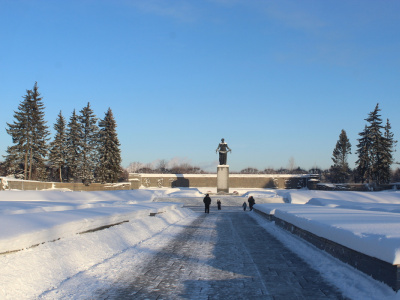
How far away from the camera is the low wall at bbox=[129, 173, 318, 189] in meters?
79.9

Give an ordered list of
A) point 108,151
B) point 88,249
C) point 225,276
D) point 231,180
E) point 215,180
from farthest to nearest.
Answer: point 231,180 → point 215,180 → point 108,151 → point 88,249 → point 225,276

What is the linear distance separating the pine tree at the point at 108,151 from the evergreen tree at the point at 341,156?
145ft

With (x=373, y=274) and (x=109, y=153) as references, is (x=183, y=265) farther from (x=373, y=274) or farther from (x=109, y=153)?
(x=109, y=153)

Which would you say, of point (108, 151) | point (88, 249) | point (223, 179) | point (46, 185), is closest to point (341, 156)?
point (223, 179)

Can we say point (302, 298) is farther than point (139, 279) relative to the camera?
No

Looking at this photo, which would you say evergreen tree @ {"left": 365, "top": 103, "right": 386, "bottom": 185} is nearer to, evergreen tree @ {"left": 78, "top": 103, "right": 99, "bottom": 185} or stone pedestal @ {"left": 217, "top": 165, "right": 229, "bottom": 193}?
stone pedestal @ {"left": 217, "top": 165, "right": 229, "bottom": 193}

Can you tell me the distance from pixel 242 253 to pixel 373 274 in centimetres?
401

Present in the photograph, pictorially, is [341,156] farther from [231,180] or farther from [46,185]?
[46,185]

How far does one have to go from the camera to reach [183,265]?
26.6ft

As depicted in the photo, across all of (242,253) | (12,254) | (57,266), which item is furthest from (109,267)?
(242,253)

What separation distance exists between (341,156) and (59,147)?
54793 mm

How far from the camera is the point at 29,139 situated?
54750 mm

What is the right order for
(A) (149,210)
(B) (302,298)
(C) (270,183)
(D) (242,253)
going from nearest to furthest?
(B) (302,298), (D) (242,253), (A) (149,210), (C) (270,183)

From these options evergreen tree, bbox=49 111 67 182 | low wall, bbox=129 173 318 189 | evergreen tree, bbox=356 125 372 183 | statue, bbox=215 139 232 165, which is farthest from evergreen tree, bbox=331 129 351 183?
evergreen tree, bbox=49 111 67 182
